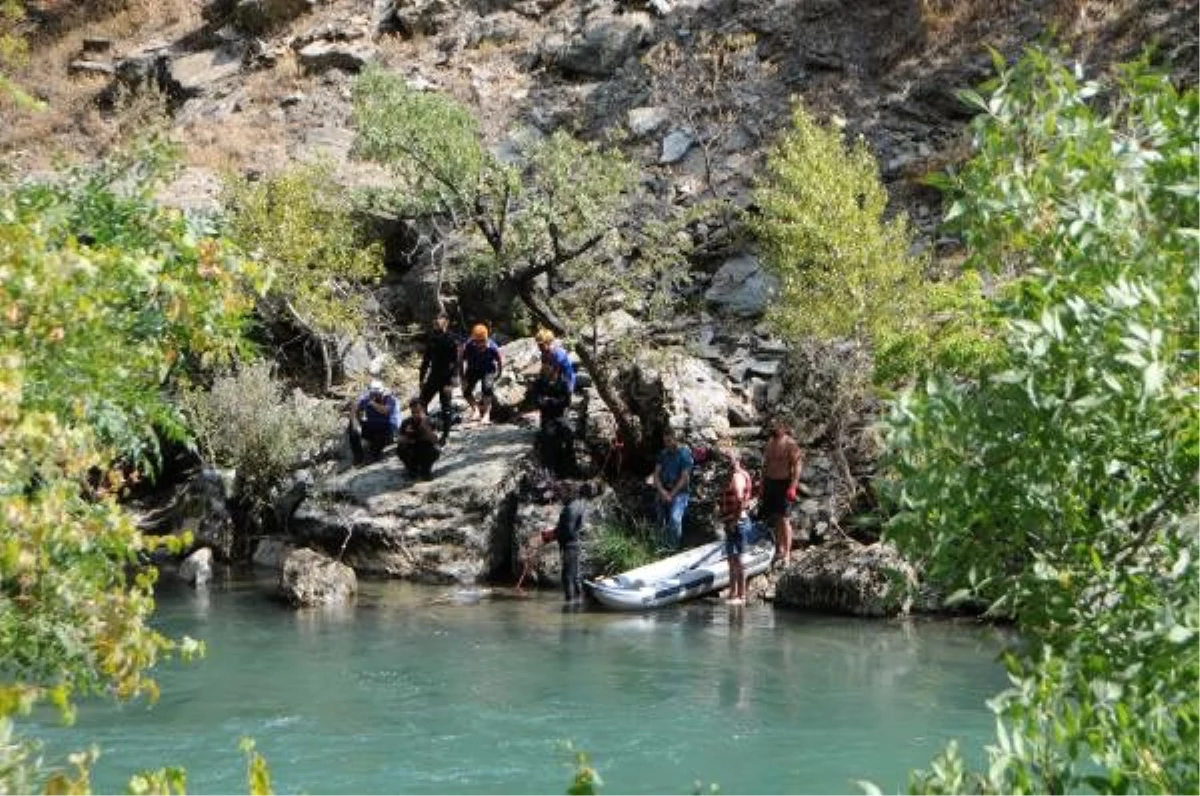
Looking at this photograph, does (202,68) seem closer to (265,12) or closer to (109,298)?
(265,12)

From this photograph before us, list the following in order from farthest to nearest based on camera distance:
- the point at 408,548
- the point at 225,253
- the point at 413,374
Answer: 1. the point at 413,374
2. the point at 408,548
3. the point at 225,253

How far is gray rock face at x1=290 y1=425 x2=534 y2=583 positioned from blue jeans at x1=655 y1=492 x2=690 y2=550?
232cm

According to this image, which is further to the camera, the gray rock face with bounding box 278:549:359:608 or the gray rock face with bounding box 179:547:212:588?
the gray rock face with bounding box 179:547:212:588

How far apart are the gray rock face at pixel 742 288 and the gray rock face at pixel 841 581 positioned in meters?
8.48

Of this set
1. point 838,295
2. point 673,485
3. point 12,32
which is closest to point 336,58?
point 12,32

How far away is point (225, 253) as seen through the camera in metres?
5.66

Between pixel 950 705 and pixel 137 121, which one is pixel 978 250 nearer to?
pixel 950 705

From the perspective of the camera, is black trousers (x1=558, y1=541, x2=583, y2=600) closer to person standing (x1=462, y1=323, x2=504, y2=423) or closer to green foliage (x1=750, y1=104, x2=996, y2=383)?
person standing (x1=462, y1=323, x2=504, y2=423)

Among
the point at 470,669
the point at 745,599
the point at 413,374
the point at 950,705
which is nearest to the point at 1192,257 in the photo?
the point at 950,705

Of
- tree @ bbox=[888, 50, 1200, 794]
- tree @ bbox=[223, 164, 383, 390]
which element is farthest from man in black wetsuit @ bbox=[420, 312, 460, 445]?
tree @ bbox=[888, 50, 1200, 794]

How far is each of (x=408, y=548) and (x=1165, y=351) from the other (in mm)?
16875

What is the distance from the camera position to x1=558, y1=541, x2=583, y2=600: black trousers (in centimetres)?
1769

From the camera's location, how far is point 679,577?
17.6m

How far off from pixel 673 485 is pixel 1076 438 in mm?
14942
